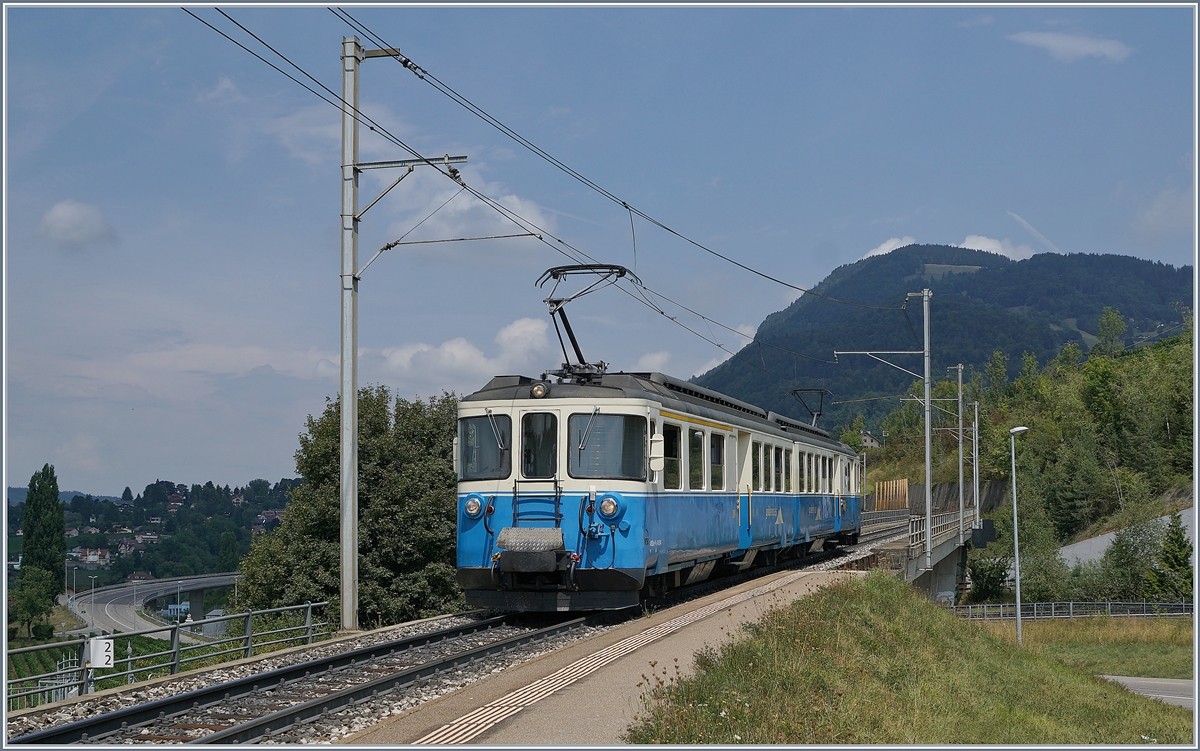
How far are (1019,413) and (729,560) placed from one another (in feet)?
341

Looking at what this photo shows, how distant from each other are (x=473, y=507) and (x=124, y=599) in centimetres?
12546

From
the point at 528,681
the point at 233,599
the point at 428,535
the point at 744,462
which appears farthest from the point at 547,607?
the point at 233,599

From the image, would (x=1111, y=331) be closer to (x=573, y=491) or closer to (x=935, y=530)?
(x=935, y=530)

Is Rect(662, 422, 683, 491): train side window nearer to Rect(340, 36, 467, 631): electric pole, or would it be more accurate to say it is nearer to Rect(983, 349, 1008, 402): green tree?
Rect(340, 36, 467, 631): electric pole

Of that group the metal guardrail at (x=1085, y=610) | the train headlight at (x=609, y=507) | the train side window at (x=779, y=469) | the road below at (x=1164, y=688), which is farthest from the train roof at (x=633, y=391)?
the metal guardrail at (x=1085, y=610)

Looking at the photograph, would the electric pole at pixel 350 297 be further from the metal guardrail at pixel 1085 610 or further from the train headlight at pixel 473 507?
the metal guardrail at pixel 1085 610

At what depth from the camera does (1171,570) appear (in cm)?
6256

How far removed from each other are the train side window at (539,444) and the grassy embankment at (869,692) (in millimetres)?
3562

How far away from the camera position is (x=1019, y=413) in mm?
115188

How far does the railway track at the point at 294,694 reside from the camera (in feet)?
26.8

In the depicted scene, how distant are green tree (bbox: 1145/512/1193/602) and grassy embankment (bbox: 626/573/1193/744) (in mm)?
47134

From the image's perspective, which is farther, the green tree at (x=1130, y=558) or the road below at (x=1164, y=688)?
the green tree at (x=1130, y=558)

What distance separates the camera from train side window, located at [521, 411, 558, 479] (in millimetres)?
14742

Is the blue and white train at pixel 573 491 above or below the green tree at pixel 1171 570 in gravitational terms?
above
